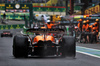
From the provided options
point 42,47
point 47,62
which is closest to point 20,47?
point 42,47

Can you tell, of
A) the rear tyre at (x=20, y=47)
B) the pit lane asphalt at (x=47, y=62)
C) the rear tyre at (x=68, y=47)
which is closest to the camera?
the pit lane asphalt at (x=47, y=62)

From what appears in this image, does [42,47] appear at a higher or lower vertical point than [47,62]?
higher

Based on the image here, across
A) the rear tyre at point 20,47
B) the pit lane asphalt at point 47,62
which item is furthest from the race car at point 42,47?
the pit lane asphalt at point 47,62

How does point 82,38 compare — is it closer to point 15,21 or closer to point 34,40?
point 34,40

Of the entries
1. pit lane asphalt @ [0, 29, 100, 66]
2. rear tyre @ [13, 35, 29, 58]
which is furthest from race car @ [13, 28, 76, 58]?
pit lane asphalt @ [0, 29, 100, 66]

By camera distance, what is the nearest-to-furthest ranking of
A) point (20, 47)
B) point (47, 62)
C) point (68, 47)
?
point (47, 62), point (20, 47), point (68, 47)

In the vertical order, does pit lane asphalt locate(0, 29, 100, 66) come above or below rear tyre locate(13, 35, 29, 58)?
below

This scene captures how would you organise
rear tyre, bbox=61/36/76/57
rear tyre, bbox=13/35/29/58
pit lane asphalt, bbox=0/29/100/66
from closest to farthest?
pit lane asphalt, bbox=0/29/100/66 → rear tyre, bbox=13/35/29/58 → rear tyre, bbox=61/36/76/57

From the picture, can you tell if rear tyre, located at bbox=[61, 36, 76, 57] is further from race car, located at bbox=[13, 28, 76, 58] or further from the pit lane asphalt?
the pit lane asphalt

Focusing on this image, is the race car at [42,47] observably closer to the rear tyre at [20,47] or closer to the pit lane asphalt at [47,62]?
the rear tyre at [20,47]

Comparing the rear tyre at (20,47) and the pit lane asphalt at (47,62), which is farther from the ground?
the rear tyre at (20,47)

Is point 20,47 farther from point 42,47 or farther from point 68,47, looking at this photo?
point 68,47

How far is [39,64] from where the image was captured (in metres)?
10.3

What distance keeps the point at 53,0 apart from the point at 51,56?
83.5m
